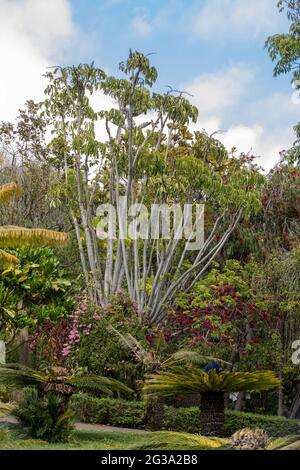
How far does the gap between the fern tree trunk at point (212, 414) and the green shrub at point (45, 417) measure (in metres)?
2.82

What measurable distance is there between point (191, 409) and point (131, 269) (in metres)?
5.70

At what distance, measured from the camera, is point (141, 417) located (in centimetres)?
2091

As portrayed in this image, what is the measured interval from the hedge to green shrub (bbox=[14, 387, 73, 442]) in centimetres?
545

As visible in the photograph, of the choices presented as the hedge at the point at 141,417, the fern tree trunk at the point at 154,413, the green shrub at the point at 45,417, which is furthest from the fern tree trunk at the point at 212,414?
the hedge at the point at 141,417

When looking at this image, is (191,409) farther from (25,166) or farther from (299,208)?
(25,166)

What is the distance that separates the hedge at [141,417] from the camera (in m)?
20.6

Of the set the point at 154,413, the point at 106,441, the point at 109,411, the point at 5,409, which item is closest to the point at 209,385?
the point at 106,441

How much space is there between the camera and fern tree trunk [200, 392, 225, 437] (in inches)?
522

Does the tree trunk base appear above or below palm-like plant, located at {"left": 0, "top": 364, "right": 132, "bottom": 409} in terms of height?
below

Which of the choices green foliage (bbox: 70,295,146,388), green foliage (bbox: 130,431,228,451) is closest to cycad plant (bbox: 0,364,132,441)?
green foliage (bbox: 130,431,228,451)

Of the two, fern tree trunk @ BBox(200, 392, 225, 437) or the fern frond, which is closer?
fern tree trunk @ BBox(200, 392, 225, 437)

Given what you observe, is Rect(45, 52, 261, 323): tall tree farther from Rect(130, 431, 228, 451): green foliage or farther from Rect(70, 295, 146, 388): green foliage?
Rect(130, 431, 228, 451): green foliage
